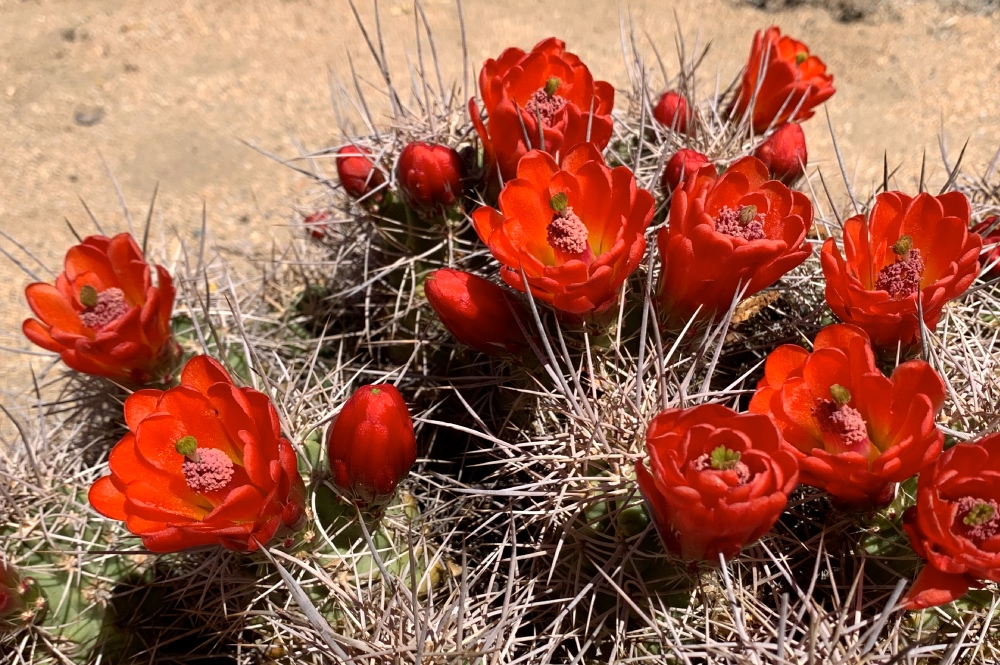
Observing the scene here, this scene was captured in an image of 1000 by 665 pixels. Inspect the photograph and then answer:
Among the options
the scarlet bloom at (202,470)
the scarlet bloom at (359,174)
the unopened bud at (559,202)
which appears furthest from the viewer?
the scarlet bloom at (359,174)

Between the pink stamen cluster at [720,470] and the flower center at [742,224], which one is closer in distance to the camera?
the pink stamen cluster at [720,470]

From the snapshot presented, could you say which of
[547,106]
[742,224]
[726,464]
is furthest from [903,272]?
[547,106]

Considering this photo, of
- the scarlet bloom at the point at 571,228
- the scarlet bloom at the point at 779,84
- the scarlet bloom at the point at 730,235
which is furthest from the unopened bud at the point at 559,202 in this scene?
the scarlet bloom at the point at 779,84

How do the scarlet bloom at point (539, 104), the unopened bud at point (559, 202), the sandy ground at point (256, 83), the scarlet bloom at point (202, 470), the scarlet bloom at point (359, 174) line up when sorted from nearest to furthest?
the scarlet bloom at point (202, 470)
the unopened bud at point (559, 202)
the scarlet bloom at point (539, 104)
the scarlet bloom at point (359, 174)
the sandy ground at point (256, 83)

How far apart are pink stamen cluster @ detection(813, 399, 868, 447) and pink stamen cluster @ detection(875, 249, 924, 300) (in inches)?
8.7

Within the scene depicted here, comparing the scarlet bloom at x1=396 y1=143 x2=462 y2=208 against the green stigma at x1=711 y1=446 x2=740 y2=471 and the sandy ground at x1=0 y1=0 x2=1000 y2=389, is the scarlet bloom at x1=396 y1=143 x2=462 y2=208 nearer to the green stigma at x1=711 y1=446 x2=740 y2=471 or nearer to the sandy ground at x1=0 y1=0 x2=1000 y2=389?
the green stigma at x1=711 y1=446 x2=740 y2=471

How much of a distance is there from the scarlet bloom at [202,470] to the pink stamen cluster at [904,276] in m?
0.85

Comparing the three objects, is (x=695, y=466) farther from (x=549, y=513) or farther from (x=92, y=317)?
(x=92, y=317)

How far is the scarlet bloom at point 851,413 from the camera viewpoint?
85 centimetres

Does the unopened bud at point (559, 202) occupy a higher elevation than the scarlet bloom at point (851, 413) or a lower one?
higher

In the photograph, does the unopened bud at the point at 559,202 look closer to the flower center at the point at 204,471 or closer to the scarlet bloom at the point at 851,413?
the scarlet bloom at the point at 851,413

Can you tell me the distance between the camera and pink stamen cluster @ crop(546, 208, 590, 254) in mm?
1043

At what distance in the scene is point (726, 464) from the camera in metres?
0.80

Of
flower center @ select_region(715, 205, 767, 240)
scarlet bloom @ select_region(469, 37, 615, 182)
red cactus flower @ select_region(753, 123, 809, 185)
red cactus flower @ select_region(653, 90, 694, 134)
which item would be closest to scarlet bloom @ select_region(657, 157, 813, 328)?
flower center @ select_region(715, 205, 767, 240)
